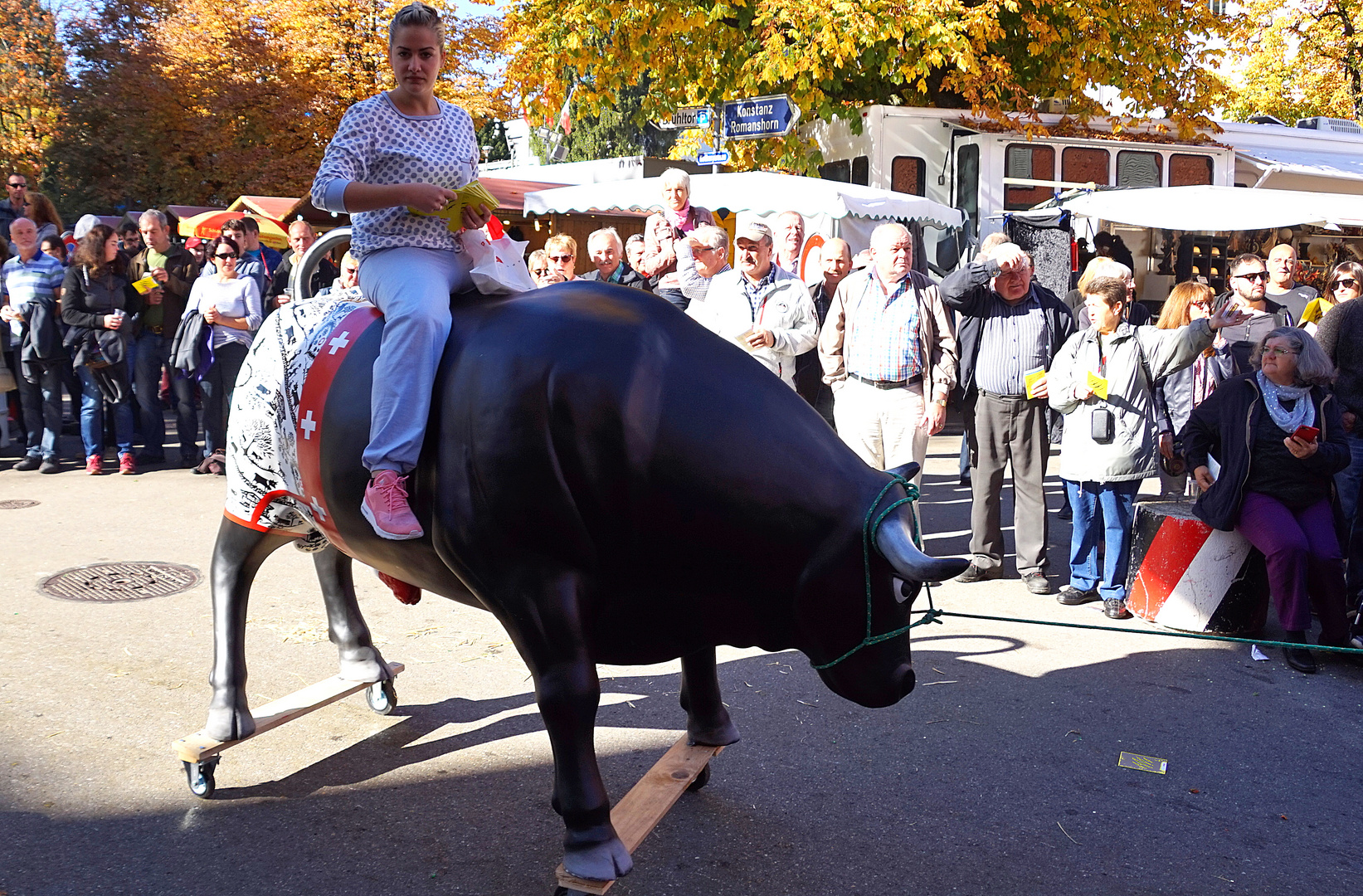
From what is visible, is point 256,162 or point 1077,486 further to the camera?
point 256,162

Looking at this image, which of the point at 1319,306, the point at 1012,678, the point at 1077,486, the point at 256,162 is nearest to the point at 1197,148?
the point at 1319,306

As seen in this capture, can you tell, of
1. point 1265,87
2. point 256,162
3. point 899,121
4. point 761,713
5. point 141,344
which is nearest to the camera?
point 761,713

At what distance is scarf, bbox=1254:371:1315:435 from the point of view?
519 centimetres

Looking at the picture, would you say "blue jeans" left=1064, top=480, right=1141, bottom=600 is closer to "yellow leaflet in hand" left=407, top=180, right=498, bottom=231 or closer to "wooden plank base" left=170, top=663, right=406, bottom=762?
"wooden plank base" left=170, top=663, right=406, bottom=762

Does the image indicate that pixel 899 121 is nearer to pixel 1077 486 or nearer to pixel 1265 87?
pixel 1077 486

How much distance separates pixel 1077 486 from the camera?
6.11 m

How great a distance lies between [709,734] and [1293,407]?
11.5 ft

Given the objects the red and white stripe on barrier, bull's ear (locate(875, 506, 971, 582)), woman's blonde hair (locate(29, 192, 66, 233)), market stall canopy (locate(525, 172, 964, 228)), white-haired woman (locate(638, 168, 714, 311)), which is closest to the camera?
bull's ear (locate(875, 506, 971, 582))

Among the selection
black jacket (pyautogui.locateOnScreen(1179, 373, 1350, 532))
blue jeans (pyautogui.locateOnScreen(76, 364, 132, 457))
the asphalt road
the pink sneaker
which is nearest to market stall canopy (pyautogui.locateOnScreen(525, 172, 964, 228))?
blue jeans (pyautogui.locateOnScreen(76, 364, 132, 457))

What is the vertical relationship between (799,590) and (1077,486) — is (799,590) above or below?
above

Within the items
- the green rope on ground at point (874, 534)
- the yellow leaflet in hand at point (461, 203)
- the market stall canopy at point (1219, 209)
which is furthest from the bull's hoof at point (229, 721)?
the market stall canopy at point (1219, 209)

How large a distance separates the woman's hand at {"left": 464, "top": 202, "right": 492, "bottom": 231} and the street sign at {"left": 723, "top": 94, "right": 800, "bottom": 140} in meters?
9.45

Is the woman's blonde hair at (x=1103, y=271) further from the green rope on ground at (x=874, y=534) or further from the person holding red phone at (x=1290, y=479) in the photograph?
the green rope on ground at (x=874, y=534)

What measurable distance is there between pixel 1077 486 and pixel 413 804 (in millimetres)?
4156
